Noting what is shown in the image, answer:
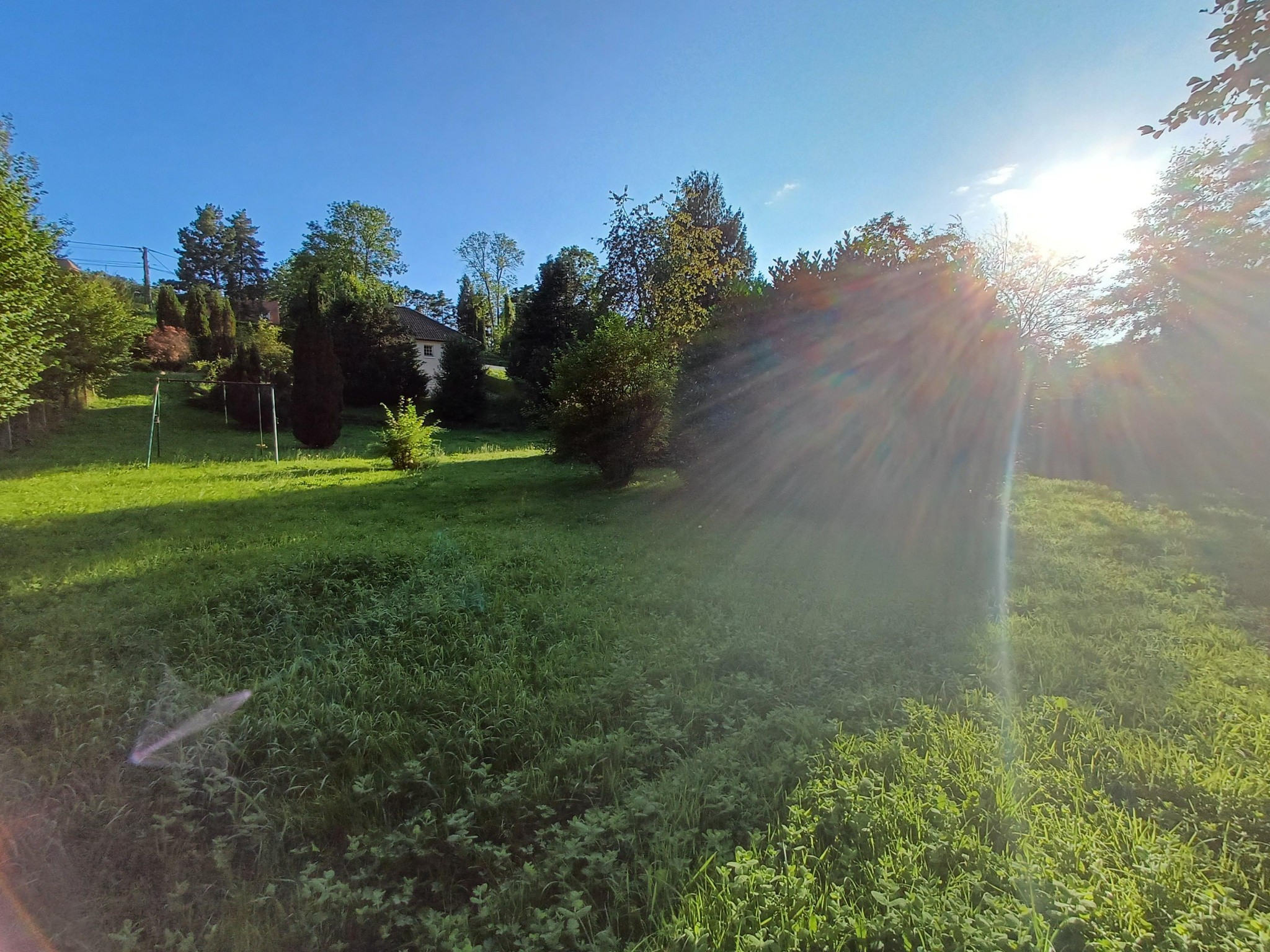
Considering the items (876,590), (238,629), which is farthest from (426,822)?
(876,590)

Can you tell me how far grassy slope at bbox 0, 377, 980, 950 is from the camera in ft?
5.49

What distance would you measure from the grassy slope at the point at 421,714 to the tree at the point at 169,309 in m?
30.2

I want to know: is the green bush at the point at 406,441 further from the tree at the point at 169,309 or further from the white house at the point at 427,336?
the tree at the point at 169,309

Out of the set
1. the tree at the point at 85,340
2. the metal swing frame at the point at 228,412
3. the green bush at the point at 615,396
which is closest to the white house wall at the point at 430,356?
the metal swing frame at the point at 228,412

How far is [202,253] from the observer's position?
48.4 m

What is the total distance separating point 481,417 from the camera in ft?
85.5

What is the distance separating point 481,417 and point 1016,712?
25590 mm

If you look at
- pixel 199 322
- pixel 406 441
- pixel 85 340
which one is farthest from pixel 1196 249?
pixel 199 322

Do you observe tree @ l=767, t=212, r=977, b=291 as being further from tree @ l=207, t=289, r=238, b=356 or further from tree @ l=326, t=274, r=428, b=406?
tree @ l=207, t=289, r=238, b=356

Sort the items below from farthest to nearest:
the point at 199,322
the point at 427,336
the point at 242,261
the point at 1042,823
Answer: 1. the point at 242,261
2. the point at 427,336
3. the point at 199,322
4. the point at 1042,823

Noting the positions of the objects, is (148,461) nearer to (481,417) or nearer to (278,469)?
(278,469)

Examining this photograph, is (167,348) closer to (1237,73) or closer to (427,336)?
(427,336)

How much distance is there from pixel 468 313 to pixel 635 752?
43.5m

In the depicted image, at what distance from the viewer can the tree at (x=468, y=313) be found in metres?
40.7
